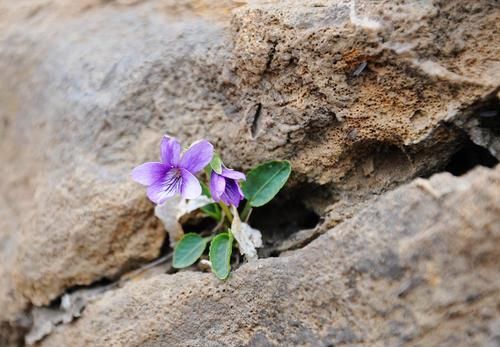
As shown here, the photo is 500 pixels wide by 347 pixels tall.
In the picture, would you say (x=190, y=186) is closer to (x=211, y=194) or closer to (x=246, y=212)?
(x=211, y=194)

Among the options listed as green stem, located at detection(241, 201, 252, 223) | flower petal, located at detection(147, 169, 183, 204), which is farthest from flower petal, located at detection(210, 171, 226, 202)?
green stem, located at detection(241, 201, 252, 223)

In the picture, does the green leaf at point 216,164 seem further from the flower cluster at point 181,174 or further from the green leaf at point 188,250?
the green leaf at point 188,250

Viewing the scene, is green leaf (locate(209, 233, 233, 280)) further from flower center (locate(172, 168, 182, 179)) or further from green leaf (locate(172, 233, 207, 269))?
flower center (locate(172, 168, 182, 179))

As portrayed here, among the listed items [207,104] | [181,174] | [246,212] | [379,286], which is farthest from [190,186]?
[379,286]

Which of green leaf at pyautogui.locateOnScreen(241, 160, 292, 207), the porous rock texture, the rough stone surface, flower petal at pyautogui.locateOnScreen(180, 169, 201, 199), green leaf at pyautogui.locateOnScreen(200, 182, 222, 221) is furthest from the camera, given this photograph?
green leaf at pyautogui.locateOnScreen(200, 182, 222, 221)

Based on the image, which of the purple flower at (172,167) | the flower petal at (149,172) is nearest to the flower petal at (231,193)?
the purple flower at (172,167)

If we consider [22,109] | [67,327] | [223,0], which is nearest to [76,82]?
[22,109]

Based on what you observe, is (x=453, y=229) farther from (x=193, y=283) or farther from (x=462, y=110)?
(x=193, y=283)
